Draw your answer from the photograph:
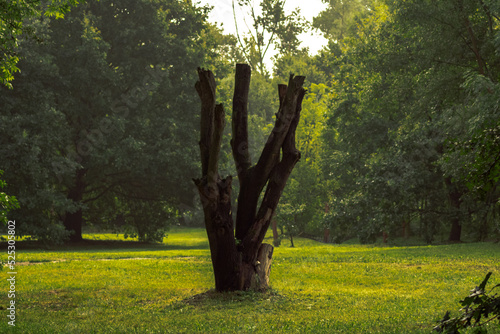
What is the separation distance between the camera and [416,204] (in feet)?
101

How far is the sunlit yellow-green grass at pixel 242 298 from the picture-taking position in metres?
8.05

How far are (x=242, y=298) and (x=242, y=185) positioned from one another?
247 centimetres

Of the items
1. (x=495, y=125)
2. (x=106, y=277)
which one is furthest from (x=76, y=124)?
(x=495, y=125)

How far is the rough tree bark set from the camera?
1058cm

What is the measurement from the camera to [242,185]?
451 inches

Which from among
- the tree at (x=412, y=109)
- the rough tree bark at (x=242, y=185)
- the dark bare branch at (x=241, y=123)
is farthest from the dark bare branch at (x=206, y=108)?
the tree at (x=412, y=109)

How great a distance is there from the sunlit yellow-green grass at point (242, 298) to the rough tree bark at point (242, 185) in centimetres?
59

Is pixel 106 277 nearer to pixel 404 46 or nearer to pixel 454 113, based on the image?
pixel 454 113

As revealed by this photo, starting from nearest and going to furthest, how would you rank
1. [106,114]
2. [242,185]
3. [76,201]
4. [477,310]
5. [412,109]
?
[477,310]
[242,185]
[412,109]
[106,114]
[76,201]

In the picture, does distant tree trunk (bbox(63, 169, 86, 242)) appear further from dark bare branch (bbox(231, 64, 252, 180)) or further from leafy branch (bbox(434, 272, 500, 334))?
leafy branch (bbox(434, 272, 500, 334))

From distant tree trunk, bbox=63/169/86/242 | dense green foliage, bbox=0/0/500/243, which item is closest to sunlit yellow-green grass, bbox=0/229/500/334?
dense green foliage, bbox=0/0/500/243

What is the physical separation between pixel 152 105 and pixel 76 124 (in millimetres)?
4892

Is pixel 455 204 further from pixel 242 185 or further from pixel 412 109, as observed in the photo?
pixel 242 185

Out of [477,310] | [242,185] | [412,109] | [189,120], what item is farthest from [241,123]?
[189,120]
